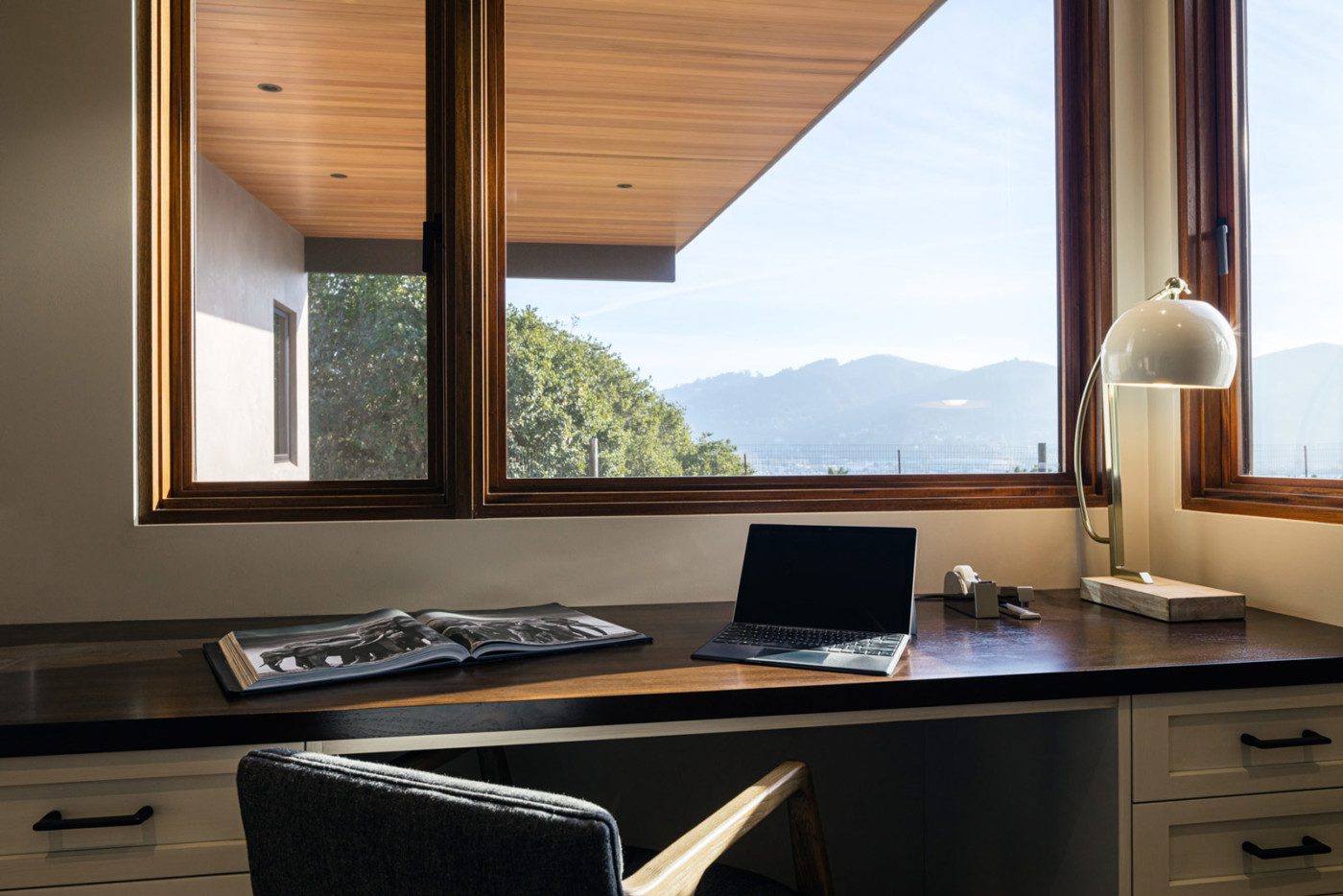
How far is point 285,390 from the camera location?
76.0 inches

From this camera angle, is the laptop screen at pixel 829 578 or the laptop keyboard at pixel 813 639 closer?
the laptop keyboard at pixel 813 639

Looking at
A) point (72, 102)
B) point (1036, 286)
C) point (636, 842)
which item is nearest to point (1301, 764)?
point (1036, 286)

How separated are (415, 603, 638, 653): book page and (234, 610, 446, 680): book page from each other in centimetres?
5

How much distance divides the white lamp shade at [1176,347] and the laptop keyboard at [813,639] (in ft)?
2.13

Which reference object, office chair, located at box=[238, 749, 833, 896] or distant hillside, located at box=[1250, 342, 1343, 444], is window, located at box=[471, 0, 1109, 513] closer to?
distant hillside, located at box=[1250, 342, 1343, 444]

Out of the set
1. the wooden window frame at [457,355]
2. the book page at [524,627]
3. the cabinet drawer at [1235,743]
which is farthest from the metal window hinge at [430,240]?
the cabinet drawer at [1235,743]

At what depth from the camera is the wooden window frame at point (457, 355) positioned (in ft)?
6.06

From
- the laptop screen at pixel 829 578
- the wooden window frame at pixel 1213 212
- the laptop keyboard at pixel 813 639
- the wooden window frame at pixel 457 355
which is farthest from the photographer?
the wooden window frame at pixel 1213 212

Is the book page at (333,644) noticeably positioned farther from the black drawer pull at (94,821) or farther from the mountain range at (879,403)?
the mountain range at (879,403)

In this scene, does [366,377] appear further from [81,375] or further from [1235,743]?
[1235,743]

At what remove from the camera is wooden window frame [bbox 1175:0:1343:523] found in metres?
1.95

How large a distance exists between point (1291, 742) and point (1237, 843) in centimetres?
17

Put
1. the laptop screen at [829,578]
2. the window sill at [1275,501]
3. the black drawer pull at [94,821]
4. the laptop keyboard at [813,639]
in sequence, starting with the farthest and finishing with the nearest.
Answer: the window sill at [1275,501] → the laptop screen at [829,578] → the laptop keyboard at [813,639] → the black drawer pull at [94,821]

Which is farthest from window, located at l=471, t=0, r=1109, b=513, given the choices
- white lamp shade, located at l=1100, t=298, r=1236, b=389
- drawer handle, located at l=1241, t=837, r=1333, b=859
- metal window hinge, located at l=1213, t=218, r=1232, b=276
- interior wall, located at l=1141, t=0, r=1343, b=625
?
drawer handle, located at l=1241, t=837, r=1333, b=859
